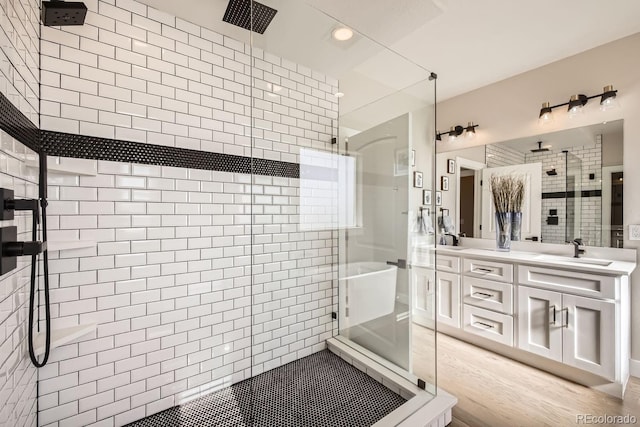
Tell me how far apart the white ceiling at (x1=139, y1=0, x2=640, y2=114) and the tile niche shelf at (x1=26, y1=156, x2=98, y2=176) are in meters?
1.06

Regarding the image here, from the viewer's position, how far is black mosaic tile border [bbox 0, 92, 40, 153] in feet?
3.36

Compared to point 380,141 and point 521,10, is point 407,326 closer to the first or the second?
point 380,141

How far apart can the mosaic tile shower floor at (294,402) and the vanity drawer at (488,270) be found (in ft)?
4.80

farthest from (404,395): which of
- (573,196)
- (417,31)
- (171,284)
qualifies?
(417,31)

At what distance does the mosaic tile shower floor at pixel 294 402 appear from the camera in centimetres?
169

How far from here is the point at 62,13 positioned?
141 centimetres

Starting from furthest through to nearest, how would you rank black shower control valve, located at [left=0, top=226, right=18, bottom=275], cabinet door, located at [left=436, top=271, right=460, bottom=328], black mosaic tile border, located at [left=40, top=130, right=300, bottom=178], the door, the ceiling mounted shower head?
cabinet door, located at [left=436, top=271, right=460, bottom=328], the door, the ceiling mounted shower head, black mosaic tile border, located at [left=40, top=130, right=300, bottom=178], black shower control valve, located at [left=0, top=226, right=18, bottom=275]

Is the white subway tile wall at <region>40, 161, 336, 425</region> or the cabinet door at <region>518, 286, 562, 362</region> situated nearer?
the white subway tile wall at <region>40, 161, 336, 425</region>

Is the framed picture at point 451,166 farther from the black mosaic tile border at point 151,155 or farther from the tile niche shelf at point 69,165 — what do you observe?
the tile niche shelf at point 69,165

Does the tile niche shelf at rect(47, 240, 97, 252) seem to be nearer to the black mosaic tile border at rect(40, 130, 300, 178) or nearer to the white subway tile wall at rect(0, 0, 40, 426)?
the white subway tile wall at rect(0, 0, 40, 426)

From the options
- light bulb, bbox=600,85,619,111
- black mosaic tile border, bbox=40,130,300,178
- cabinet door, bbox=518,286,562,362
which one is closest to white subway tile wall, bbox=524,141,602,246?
light bulb, bbox=600,85,619,111

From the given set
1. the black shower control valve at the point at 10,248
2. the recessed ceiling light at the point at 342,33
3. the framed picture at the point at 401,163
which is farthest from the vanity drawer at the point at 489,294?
the black shower control valve at the point at 10,248

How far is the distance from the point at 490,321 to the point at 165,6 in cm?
356

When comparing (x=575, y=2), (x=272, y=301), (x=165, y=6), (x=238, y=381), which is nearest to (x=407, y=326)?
(x=272, y=301)
